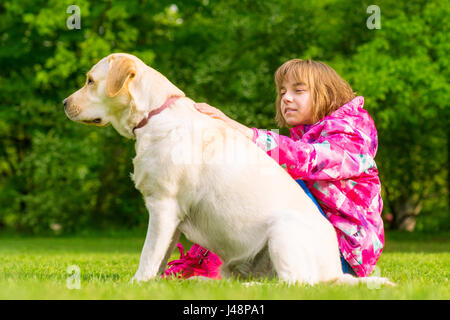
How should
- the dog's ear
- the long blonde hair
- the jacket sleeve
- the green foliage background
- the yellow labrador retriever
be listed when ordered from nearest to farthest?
1. the yellow labrador retriever
2. the dog's ear
3. the jacket sleeve
4. the long blonde hair
5. the green foliage background

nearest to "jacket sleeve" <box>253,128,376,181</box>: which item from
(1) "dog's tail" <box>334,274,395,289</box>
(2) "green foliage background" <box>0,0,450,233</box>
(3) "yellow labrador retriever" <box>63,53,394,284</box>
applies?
(3) "yellow labrador retriever" <box>63,53,394,284</box>

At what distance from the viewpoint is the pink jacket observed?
4340mm

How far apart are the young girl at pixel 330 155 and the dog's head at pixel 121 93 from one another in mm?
361

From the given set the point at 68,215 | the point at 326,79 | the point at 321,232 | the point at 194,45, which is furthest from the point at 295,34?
the point at 321,232

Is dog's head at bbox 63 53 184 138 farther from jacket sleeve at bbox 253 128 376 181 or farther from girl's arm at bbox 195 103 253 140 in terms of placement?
jacket sleeve at bbox 253 128 376 181

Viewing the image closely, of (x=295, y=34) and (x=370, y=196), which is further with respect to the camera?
(x=295, y=34)

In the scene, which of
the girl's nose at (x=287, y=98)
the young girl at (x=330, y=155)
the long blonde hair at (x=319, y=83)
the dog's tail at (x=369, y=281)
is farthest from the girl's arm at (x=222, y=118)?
the dog's tail at (x=369, y=281)

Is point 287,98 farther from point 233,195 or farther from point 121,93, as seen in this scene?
point 121,93

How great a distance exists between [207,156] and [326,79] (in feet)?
4.54

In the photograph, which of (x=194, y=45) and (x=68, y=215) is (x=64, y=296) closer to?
(x=68, y=215)

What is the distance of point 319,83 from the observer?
4.87 m

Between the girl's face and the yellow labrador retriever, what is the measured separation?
32.9 inches

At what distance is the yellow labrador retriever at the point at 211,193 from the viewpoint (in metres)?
3.98
